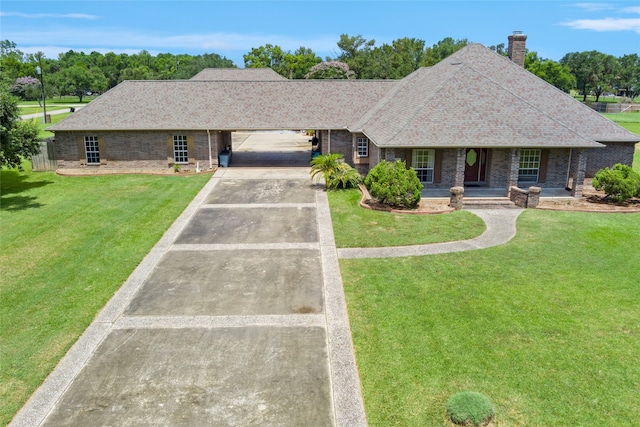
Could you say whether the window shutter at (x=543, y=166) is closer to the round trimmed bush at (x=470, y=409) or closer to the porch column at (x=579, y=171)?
the porch column at (x=579, y=171)

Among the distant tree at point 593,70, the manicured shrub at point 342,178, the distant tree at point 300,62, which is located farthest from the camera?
the distant tree at point 593,70

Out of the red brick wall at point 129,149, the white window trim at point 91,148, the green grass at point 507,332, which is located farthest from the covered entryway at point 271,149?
the green grass at point 507,332

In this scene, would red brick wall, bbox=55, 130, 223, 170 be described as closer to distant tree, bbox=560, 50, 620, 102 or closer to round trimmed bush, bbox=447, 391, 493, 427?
round trimmed bush, bbox=447, 391, 493, 427

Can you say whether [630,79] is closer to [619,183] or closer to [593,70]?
[593,70]

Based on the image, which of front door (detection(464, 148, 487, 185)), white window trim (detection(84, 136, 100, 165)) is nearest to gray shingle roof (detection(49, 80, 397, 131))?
white window trim (detection(84, 136, 100, 165))

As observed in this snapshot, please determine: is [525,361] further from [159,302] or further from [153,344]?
[159,302]

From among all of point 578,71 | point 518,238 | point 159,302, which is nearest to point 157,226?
point 159,302
